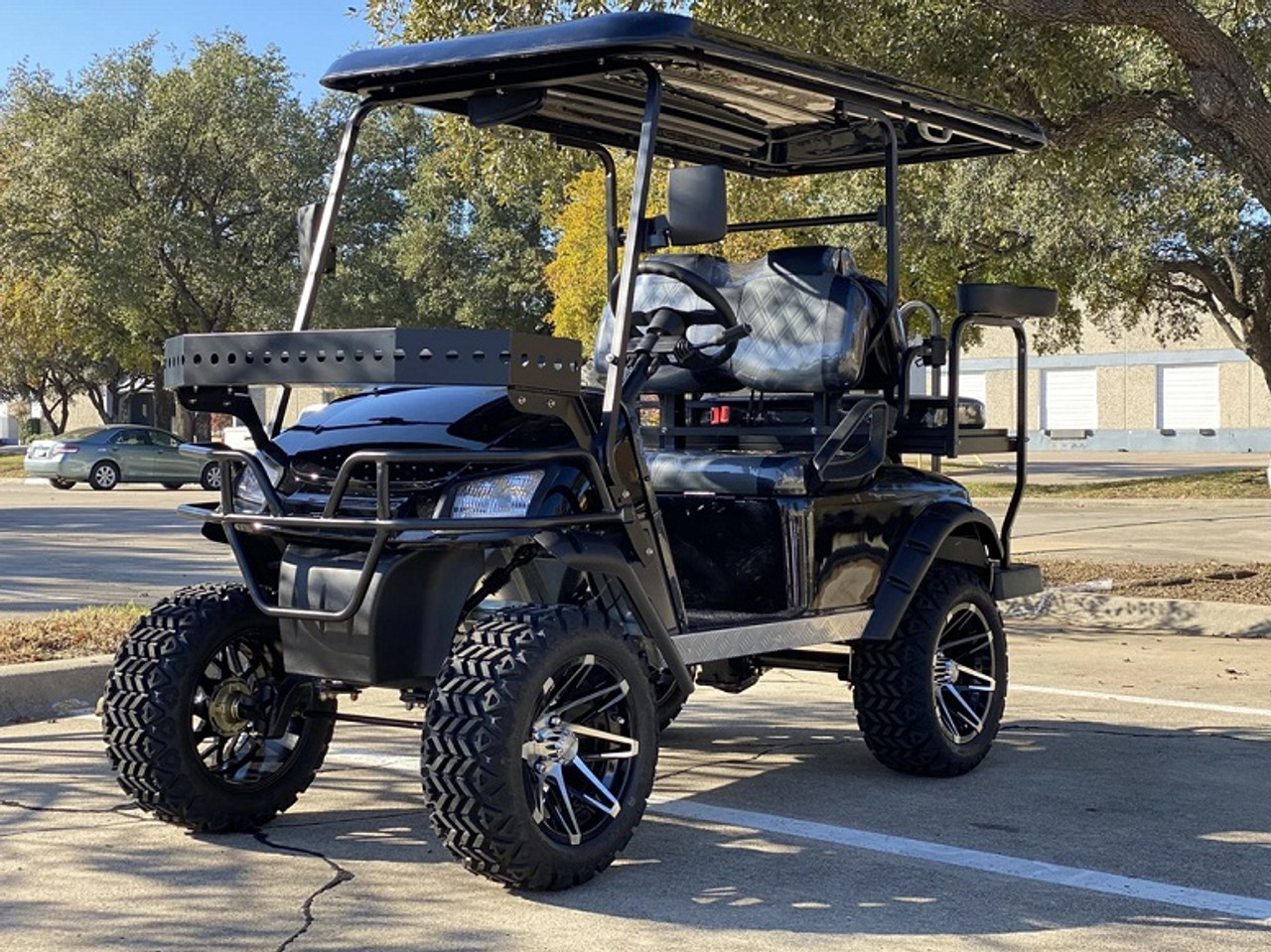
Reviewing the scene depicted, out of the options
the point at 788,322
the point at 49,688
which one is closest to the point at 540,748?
the point at 788,322

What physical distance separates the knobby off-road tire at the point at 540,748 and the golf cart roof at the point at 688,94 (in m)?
1.76

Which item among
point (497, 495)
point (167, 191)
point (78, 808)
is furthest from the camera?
point (167, 191)

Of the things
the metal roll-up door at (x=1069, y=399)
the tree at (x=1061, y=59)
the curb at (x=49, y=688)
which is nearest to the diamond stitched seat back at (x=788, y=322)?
the curb at (x=49, y=688)

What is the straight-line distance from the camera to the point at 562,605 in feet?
16.2

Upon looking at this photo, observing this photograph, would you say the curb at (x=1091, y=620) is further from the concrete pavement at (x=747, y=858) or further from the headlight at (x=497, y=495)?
the headlight at (x=497, y=495)

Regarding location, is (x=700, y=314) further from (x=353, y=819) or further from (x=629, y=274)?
(x=353, y=819)

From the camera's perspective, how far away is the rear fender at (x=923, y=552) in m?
6.25

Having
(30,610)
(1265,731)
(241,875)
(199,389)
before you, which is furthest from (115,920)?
(30,610)

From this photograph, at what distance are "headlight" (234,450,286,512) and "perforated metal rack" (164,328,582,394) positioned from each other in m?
0.46

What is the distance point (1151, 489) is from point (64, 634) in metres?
20.9

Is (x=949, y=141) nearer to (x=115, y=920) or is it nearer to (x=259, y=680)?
(x=259, y=680)

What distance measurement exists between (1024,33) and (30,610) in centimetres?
801

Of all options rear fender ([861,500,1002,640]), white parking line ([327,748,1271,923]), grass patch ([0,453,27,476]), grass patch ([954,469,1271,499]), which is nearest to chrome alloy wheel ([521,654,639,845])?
white parking line ([327,748,1271,923])

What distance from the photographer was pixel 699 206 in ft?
16.8
